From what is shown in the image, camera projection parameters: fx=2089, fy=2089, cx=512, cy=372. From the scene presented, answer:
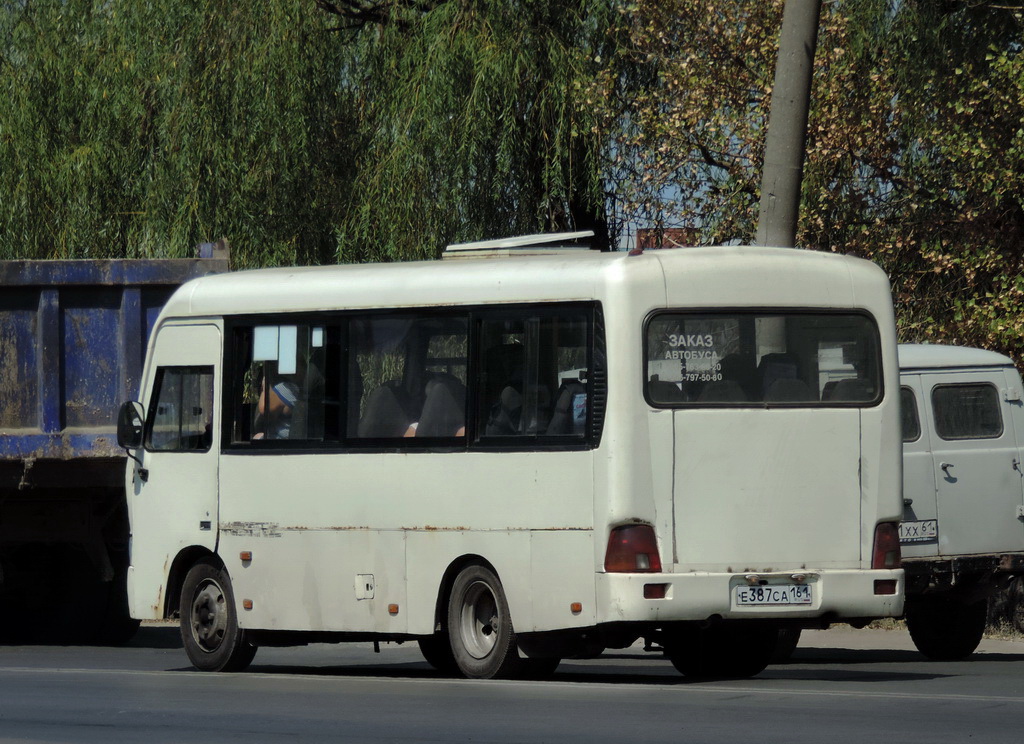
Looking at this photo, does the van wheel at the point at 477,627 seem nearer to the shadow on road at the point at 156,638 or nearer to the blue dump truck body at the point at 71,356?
the blue dump truck body at the point at 71,356

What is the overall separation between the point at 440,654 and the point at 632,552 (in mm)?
2822

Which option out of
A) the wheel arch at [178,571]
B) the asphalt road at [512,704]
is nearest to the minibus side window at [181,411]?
the wheel arch at [178,571]

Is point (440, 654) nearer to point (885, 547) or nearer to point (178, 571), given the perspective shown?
point (178, 571)

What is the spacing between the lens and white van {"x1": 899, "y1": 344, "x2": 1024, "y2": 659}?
15000mm

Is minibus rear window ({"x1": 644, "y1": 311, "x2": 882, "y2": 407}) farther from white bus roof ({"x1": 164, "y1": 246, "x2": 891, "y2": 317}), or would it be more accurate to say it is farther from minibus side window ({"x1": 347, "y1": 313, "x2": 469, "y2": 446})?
minibus side window ({"x1": 347, "y1": 313, "x2": 469, "y2": 446})

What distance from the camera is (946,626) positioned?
15.5 m

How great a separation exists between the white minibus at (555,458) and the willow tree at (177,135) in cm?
863

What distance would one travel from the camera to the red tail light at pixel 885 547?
40.7ft

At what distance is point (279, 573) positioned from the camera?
13586 millimetres

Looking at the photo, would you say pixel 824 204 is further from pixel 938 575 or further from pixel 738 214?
pixel 938 575

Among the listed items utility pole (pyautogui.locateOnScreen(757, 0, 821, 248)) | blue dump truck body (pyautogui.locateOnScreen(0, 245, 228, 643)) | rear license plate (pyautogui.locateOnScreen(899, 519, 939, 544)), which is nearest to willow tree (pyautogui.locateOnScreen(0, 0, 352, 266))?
blue dump truck body (pyautogui.locateOnScreen(0, 245, 228, 643))

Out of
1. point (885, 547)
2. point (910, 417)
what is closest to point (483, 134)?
point (910, 417)

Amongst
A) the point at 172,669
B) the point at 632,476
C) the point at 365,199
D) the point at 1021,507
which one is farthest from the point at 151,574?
the point at 365,199

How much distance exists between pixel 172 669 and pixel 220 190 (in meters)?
9.07
